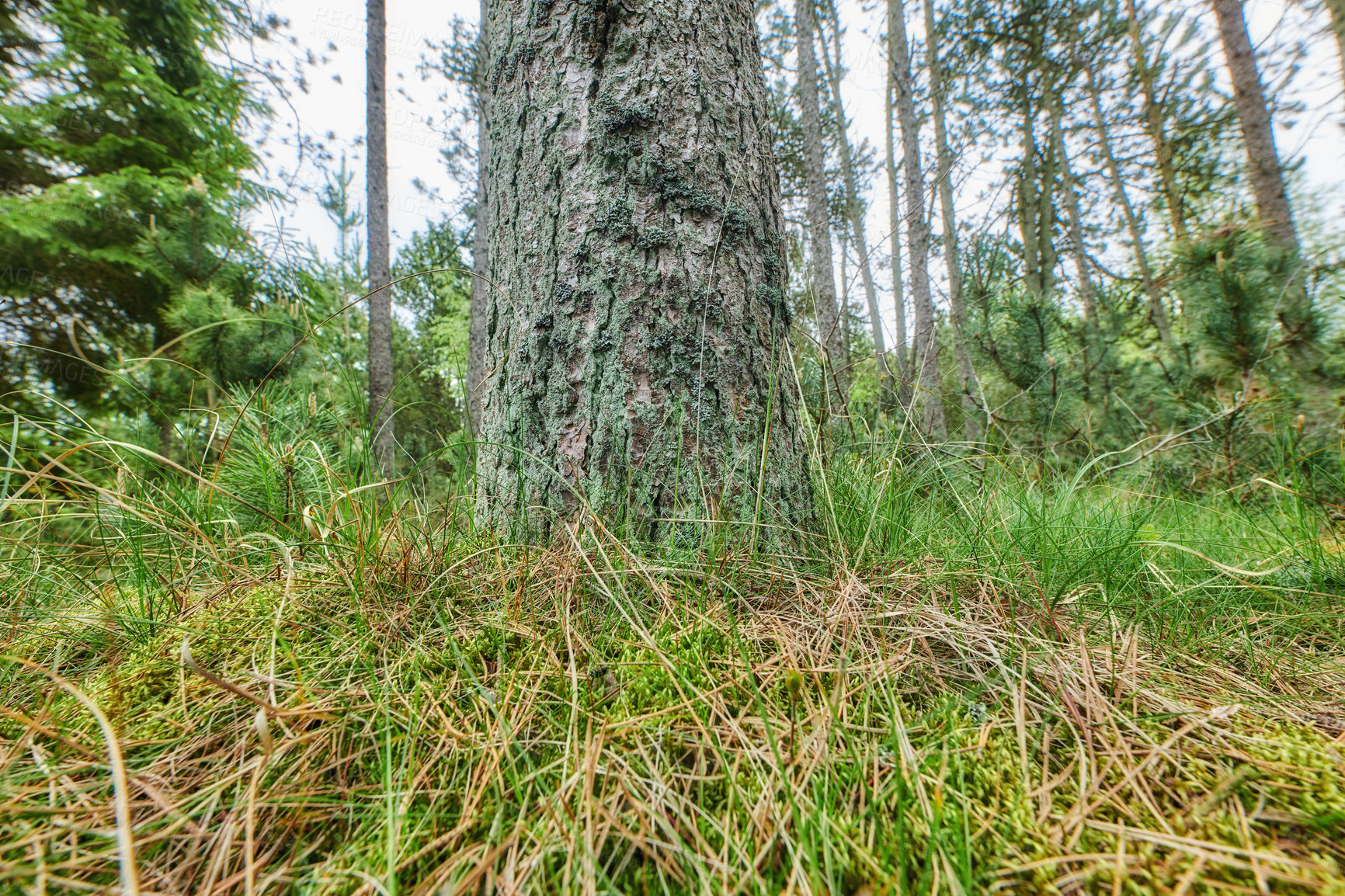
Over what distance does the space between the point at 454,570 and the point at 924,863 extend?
85cm

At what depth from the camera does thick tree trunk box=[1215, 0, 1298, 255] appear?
304 centimetres

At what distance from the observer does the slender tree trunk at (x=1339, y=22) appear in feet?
8.27

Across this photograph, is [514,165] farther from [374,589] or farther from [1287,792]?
[1287,792]

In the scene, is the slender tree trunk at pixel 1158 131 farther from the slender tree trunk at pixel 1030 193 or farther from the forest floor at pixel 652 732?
the forest floor at pixel 652 732

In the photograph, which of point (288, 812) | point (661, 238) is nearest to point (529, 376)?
point (661, 238)

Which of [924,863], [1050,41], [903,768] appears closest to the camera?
[924,863]

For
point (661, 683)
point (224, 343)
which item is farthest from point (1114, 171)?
point (224, 343)

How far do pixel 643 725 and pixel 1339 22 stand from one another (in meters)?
4.62

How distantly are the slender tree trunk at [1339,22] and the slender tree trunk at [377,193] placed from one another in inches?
306

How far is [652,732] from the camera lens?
661 mm

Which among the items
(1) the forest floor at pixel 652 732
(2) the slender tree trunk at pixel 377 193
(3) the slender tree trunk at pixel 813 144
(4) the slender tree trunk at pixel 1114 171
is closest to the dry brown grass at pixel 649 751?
(1) the forest floor at pixel 652 732

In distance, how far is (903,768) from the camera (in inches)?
24.0

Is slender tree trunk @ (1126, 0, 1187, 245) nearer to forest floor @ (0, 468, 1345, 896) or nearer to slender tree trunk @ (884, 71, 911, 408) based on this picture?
slender tree trunk @ (884, 71, 911, 408)

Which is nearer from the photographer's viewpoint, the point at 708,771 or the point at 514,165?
the point at 708,771
